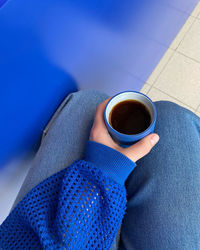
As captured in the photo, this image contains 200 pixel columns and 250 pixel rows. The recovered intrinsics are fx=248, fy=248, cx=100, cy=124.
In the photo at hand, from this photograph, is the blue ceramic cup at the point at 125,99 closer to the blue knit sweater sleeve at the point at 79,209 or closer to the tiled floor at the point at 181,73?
the blue knit sweater sleeve at the point at 79,209

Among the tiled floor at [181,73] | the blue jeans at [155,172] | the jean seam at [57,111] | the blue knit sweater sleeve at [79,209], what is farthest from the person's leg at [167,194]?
the tiled floor at [181,73]

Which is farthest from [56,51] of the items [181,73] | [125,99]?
[181,73]

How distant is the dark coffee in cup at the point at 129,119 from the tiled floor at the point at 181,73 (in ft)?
2.70

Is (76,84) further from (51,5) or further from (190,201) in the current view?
(190,201)

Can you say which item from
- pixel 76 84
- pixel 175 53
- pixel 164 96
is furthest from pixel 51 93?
pixel 175 53

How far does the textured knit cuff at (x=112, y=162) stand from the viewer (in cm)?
58

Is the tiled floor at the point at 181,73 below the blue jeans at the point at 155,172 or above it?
above

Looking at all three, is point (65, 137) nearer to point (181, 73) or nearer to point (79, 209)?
point (79, 209)

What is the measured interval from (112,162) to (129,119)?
0.11 m

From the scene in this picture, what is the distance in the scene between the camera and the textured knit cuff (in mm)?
583

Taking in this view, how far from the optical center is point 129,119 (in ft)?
2.01

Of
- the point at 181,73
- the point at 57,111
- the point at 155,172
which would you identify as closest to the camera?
the point at 155,172

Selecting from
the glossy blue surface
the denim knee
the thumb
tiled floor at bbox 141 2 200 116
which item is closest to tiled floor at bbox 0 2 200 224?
tiled floor at bbox 141 2 200 116

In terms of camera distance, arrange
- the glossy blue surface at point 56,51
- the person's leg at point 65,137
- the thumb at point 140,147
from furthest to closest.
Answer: the person's leg at point 65,137
the thumb at point 140,147
the glossy blue surface at point 56,51
